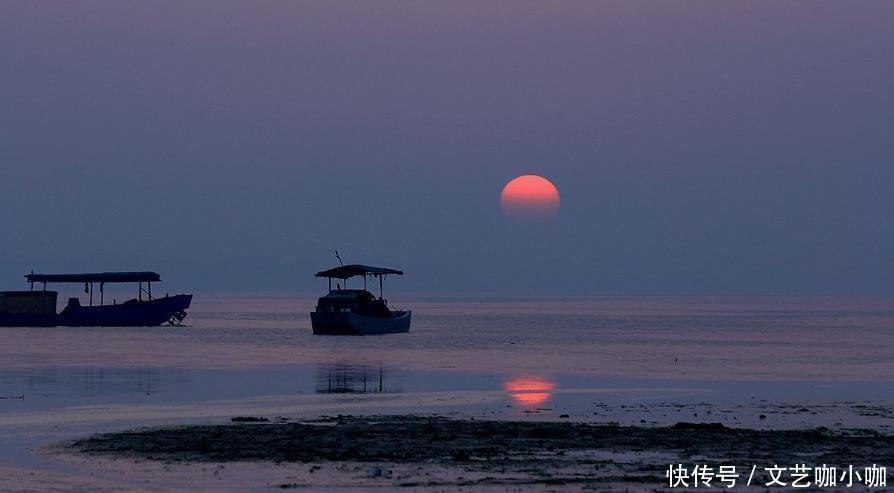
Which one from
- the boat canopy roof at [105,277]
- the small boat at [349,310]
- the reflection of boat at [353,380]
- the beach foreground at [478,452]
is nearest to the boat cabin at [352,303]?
the small boat at [349,310]

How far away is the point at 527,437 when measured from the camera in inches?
1125

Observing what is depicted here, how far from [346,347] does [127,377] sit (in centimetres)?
3294

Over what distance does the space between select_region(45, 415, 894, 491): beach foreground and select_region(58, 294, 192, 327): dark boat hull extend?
312ft

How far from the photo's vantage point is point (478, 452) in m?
25.9

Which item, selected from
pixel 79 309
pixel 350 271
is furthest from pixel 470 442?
pixel 79 309

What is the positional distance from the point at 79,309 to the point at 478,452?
102988 mm

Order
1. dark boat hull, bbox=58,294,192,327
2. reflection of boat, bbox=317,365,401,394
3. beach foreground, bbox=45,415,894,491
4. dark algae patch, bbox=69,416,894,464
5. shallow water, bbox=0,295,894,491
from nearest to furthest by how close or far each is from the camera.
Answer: beach foreground, bbox=45,415,894,491 → dark algae patch, bbox=69,416,894,464 → shallow water, bbox=0,295,894,491 → reflection of boat, bbox=317,365,401,394 → dark boat hull, bbox=58,294,192,327

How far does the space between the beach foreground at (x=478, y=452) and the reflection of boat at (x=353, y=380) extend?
1539 cm

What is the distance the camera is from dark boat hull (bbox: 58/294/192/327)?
404 ft

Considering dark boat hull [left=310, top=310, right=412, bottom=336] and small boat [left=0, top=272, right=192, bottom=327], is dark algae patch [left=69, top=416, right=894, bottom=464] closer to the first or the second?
dark boat hull [left=310, top=310, right=412, bottom=336]

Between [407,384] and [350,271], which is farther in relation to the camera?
[350,271]

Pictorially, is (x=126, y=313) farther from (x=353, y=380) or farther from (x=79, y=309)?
(x=353, y=380)

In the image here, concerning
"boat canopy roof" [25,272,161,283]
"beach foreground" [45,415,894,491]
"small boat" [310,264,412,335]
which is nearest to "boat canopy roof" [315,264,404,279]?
"small boat" [310,264,412,335]

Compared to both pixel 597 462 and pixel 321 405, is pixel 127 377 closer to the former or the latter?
pixel 321 405
